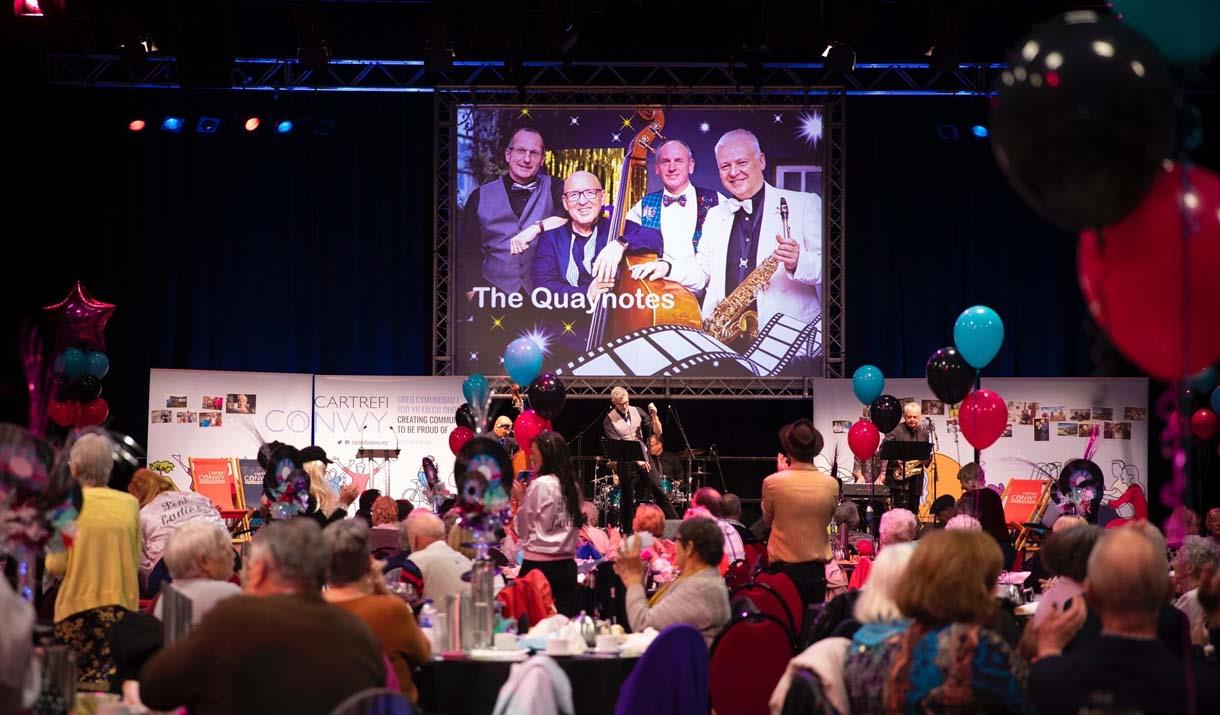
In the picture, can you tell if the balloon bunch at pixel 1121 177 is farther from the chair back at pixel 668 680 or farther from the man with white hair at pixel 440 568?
the man with white hair at pixel 440 568

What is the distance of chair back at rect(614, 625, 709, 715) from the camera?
4383 millimetres

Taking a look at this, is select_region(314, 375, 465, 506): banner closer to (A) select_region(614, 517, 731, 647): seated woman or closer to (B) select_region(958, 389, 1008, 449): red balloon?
(B) select_region(958, 389, 1008, 449): red balloon

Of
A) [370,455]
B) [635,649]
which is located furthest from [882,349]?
[635,649]

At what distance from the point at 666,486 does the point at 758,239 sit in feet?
8.97

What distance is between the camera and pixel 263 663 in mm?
3211

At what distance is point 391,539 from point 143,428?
632cm

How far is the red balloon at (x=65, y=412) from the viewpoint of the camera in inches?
454

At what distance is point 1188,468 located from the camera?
13484 mm

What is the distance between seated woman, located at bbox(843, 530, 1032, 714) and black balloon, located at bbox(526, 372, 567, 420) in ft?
24.4

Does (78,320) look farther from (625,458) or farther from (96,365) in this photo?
(625,458)

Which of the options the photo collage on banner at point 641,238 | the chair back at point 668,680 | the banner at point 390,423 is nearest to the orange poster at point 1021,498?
the photo collage on banner at point 641,238

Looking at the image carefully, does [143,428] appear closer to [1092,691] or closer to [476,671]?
[476,671]

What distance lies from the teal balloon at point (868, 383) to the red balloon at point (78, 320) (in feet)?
22.3

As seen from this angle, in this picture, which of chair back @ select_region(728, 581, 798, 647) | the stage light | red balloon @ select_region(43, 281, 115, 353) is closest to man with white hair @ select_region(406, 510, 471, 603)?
chair back @ select_region(728, 581, 798, 647)
